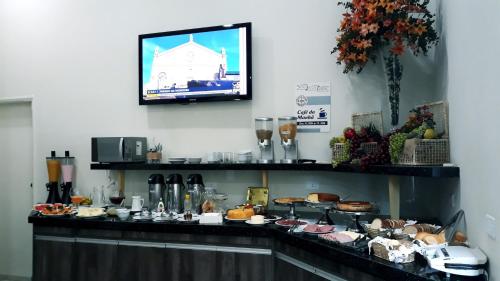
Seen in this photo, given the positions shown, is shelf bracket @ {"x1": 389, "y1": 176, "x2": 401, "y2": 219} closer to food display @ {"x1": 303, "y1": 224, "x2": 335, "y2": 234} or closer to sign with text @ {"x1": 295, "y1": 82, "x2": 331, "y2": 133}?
food display @ {"x1": 303, "y1": 224, "x2": 335, "y2": 234}

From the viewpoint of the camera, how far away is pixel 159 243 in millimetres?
3066

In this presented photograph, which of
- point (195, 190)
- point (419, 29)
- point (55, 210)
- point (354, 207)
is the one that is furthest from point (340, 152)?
point (55, 210)

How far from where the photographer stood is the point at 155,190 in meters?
3.62

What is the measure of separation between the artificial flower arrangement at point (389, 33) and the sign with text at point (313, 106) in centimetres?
47

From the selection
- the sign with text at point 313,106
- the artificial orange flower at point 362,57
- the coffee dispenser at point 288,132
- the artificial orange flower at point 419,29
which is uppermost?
the artificial orange flower at point 419,29

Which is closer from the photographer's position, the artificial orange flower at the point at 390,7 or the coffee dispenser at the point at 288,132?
the artificial orange flower at the point at 390,7

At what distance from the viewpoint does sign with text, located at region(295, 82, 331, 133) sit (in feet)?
11.3

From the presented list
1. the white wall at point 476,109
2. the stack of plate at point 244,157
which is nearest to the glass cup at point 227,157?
the stack of plate at point 244,157

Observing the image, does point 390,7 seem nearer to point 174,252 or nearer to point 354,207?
point 354,207

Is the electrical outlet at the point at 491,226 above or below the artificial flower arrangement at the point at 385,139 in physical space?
below

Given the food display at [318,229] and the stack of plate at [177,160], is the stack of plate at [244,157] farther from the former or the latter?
the food display at [318,229]

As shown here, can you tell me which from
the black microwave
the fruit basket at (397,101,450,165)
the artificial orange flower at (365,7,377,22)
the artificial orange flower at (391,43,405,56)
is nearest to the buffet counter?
the black microwave

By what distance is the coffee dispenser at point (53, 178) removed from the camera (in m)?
4.13

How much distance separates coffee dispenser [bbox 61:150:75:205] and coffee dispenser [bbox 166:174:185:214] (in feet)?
4.17
